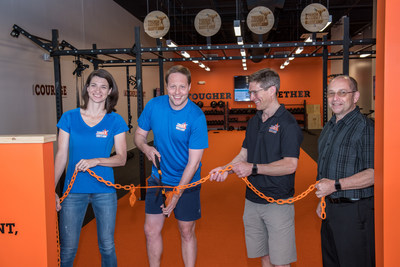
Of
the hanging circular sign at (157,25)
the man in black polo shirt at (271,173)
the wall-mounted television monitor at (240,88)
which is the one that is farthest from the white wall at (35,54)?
the wall-mounted television monitor at (240,88)

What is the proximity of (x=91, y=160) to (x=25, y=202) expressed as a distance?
0.52 metres

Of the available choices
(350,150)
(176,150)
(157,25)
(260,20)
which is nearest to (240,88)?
(260,20)

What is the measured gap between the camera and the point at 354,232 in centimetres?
190

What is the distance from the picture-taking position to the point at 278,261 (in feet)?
6.86

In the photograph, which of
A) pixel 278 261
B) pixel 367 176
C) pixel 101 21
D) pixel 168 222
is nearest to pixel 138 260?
pixel 168 222

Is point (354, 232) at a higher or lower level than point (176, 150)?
lower

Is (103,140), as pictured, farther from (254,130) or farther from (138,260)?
(138,260)

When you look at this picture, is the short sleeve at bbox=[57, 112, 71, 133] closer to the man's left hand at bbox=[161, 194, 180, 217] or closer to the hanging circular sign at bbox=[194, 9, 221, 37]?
the man's left hand at bbox=[161, 194, 180, 217]

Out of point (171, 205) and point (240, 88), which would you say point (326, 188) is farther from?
point (240, 88)

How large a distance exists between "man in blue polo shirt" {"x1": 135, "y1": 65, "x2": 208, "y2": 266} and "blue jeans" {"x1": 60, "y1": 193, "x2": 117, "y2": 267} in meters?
0.31

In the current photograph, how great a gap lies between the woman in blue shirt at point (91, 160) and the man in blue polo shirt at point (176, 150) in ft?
0.85

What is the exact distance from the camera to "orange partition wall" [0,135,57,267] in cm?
163

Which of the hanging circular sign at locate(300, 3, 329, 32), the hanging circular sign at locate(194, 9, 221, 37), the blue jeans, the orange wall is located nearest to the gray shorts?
the blue jeans

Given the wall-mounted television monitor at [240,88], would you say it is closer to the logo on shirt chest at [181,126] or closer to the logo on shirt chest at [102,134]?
the logo on shirt chest at [181,126]
